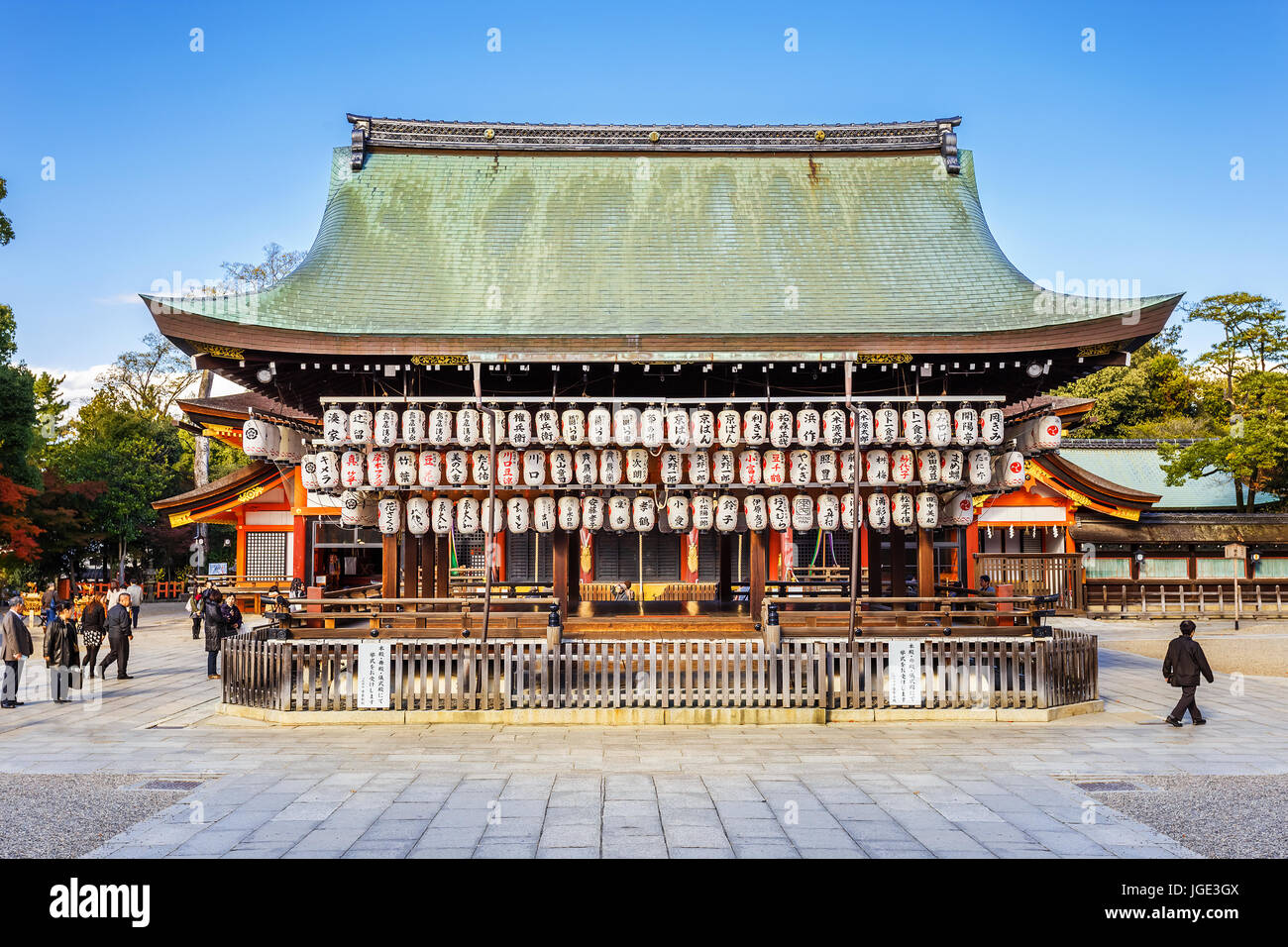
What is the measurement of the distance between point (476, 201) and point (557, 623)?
944 centimetres

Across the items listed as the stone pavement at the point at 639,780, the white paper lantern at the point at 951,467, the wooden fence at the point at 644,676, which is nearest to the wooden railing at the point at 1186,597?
the stone pavement at the point at 639,780

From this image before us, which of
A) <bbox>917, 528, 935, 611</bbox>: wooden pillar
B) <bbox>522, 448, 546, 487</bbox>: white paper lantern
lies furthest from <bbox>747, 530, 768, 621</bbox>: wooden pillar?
<bbox>522, 448, 546, 487</bbox>: white paper lantern

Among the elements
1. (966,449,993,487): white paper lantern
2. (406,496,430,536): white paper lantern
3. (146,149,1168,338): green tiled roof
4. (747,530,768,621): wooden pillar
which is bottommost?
(747,530,768,621): wooden pillar

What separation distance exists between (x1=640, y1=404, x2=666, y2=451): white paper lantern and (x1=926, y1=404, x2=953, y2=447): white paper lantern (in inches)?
174

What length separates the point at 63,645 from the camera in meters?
15.4

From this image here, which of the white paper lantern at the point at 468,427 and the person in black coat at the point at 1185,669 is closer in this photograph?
the person in black coat at the point at 1185,669

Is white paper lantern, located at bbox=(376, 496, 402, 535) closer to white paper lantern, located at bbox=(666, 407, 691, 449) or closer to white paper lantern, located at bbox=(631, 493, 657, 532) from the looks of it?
white paper lantern, located at bbox=(631, 493, 657, 532)

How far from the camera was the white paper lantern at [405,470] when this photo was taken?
13820 millimetres

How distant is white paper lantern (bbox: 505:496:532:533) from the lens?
14.0 m

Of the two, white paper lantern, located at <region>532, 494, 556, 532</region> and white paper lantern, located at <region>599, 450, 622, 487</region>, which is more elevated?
white paper lantern, located at <region>599, 450, 622, 487</region>

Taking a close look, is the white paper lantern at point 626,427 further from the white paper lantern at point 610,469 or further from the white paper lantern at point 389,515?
the white paper lantern at point 389,515

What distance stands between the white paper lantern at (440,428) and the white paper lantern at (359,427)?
1.05 meters

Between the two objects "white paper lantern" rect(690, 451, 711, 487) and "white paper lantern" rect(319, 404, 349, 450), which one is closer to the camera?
"white paper lantern" rect(319, 404, 349, 450)

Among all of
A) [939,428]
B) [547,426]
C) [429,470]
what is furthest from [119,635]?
[939,428]
